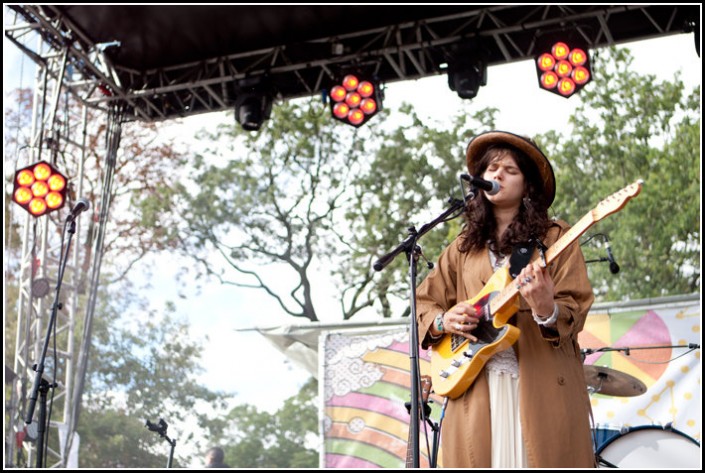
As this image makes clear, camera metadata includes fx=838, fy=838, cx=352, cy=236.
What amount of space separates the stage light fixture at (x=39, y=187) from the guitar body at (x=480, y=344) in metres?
4.74

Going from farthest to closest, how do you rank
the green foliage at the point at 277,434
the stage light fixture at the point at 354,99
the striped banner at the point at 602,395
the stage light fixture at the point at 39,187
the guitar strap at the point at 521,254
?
the green foliage at the point at 277,434, the stage light fixture at the point at 354,99, the stage light fixture at the point at 39,187, the striped banner at the point at 602,395, the guitar strap at the point at 521,254

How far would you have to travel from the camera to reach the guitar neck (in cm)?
263

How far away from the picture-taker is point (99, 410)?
49.0 ft

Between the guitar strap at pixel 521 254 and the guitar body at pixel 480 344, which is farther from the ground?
the guitar strap at pixel 521 254

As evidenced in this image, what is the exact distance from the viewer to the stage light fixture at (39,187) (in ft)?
22.0

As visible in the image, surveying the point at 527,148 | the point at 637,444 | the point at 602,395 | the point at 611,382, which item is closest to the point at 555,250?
the point at 527,148

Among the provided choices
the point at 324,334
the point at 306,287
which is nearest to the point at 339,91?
the point at 324,334

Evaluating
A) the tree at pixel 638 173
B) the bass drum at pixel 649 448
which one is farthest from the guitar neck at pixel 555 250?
the tree at pixel 638 173

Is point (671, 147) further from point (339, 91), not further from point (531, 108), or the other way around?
point (339, 91)

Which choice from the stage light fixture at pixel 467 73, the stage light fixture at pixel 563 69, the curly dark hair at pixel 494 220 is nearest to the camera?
the curly dark hair at pixel 494 220

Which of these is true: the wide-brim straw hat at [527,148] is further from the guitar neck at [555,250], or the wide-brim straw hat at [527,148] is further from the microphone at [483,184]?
the guitar neck at [555,250]

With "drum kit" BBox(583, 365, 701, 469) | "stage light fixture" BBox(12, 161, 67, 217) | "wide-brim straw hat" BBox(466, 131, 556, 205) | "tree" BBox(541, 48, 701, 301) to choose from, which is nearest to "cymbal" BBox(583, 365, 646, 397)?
"drum kit" BBox(583, 365, 701, 469)

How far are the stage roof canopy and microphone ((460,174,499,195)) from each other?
4251 millimetres

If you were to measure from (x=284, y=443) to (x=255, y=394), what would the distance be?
1085mm
